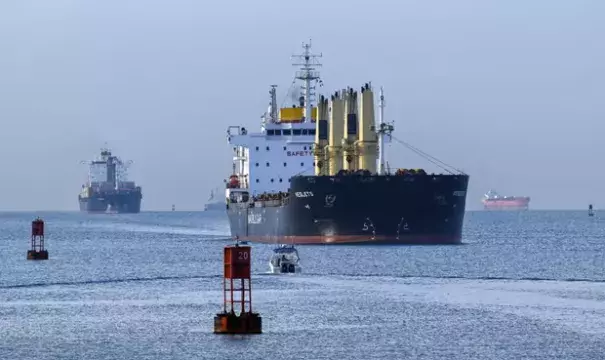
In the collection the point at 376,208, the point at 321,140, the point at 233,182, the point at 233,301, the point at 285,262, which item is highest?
the point at 321,140

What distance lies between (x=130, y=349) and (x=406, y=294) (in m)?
17.7

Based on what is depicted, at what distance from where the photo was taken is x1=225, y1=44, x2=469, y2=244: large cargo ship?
8000 centimetres

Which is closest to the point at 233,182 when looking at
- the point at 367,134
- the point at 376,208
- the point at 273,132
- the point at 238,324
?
the point at 273,132

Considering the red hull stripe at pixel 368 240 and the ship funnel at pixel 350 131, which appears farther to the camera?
the ship funnel at pixel 350 131

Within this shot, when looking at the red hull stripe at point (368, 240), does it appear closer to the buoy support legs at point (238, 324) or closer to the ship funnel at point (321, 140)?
the ship funnel at point (321, 140)

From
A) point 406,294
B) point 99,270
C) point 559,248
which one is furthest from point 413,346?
point 559,248

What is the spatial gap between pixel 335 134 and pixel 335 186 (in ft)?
37.8

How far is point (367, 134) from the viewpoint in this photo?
87.2 metres

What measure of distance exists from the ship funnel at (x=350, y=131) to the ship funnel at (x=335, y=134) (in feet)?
2.01

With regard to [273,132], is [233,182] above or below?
below

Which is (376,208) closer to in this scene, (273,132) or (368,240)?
(368,240)

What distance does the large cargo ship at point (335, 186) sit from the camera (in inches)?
3150

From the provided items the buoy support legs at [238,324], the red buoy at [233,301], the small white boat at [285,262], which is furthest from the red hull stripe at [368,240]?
the buoy support legs at [238,324]

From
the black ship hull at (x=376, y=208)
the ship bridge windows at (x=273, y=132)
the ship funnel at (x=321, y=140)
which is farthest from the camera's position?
the ship bridge windows at (x=273, y=132)
